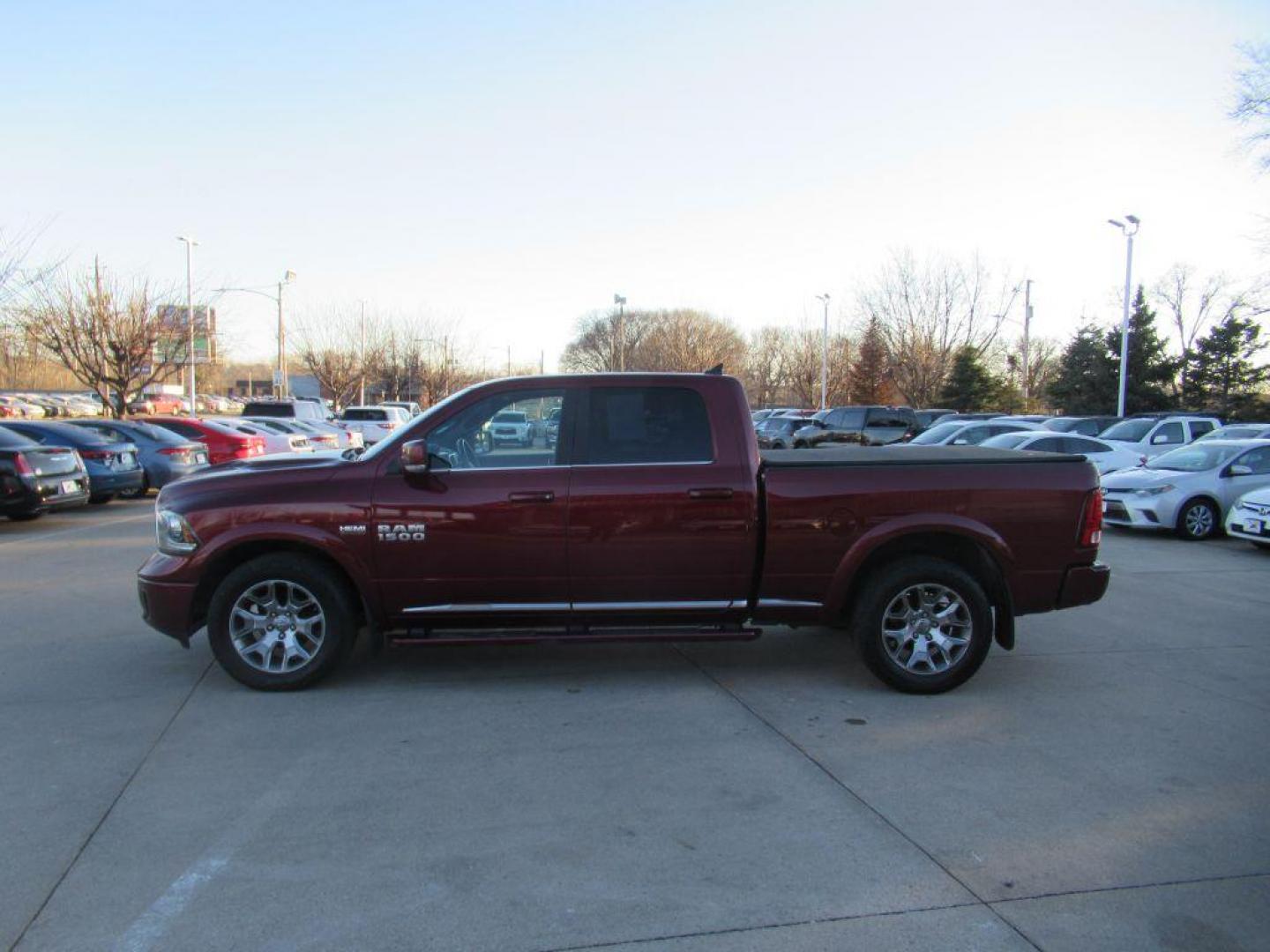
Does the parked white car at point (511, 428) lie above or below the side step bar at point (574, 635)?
above

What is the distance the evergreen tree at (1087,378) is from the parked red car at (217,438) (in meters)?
38.1

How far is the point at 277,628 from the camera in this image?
5414mm

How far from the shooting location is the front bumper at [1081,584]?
5520 mm

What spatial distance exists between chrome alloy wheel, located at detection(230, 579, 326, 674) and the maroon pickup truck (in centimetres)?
1

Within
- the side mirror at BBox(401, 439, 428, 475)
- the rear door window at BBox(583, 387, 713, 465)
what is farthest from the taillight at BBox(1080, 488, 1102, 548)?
the side mirror at BBox(401, 439, 428, 475)

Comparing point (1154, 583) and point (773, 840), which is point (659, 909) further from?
point (1154, 583)

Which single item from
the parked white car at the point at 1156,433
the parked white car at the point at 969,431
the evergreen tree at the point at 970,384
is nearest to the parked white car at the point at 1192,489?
the parked white car at the point at 1156,433

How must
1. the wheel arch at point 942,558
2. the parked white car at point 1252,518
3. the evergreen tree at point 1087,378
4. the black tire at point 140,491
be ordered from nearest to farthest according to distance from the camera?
the wheel arch at point 942,558 < the parked white car at point 1252,518 < the black tire at point 140,491 < the evergreen tree at point 1087,378

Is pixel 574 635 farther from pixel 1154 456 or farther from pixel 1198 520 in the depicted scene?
pixel 1154 456

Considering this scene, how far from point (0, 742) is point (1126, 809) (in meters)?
5.51

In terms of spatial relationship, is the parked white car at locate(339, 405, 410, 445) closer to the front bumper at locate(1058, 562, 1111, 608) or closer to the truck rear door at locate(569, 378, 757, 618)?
the truck rear door at locate(569, 378, 757, 618)

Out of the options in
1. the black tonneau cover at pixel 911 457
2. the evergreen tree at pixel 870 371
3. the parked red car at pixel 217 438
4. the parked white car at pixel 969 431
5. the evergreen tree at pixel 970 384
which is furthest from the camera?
the evergreen tree at pixel 870 371

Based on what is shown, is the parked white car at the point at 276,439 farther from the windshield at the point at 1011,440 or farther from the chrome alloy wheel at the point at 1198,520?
the chrome alloy wheel at the point at 1198,520

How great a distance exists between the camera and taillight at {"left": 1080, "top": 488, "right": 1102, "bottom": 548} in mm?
5477
